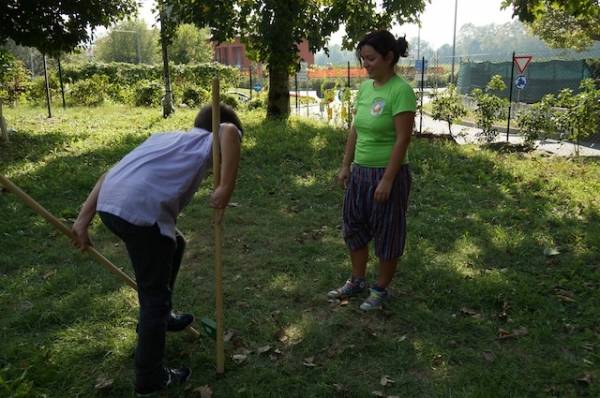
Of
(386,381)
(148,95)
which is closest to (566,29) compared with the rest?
(148,95)

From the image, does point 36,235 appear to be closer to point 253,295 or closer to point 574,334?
point 253,295

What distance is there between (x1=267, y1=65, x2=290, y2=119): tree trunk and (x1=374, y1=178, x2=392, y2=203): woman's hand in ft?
30.0

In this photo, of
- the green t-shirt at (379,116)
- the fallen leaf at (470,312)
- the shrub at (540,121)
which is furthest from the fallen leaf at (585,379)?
the shrub at (540,121)

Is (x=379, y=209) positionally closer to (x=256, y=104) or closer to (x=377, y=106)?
(x=377, y=106)

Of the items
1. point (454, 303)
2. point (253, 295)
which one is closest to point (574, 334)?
point (454, 303)

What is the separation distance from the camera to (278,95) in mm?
12328

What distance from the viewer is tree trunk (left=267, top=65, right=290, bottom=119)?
40.1 feet

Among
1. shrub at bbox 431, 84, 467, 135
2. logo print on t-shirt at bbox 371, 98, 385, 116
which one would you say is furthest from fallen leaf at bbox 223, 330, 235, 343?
shrub at bbox 431, 84, 467, 135

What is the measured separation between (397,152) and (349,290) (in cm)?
128

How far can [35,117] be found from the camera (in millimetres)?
14133

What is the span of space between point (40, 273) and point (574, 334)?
426 cm

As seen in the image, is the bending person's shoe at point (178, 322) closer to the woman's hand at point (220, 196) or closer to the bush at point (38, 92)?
the woman's hand at point (220, 196)

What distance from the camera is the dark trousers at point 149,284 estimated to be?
2500 millimetres

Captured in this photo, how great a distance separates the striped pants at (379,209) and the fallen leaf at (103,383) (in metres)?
1.88
